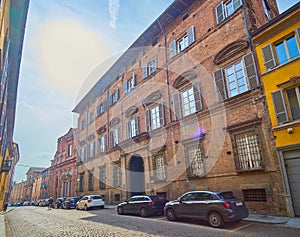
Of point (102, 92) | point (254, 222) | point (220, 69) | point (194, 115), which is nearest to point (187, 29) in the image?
point (220, 69)

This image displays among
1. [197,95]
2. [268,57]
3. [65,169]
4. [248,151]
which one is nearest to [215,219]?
[248,151]

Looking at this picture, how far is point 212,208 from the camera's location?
8.66 metres

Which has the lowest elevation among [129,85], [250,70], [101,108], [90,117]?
[250,70]

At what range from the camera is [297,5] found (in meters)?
10.0

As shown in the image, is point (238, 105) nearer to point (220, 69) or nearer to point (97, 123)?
point (220, 69)

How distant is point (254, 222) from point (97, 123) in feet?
73.4

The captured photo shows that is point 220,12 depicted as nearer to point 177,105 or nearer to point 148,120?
point 177,105

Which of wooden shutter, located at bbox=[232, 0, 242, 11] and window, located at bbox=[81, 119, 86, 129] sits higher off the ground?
wooden shutter, located at bbox=[232, 0, 242, 11]

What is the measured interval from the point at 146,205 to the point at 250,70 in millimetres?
9216

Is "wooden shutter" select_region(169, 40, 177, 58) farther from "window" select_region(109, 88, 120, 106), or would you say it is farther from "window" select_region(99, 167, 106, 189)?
"window" select_region(99, 167, 106, 189)

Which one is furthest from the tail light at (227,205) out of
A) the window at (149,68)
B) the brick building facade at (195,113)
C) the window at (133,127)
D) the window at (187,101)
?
the window at (149,68)

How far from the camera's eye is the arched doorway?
1969 cm

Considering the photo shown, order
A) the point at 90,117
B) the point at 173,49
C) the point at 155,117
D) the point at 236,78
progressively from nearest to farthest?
the point at 236,78
the point at 173,49
the point at 155,117
the point at 90,117

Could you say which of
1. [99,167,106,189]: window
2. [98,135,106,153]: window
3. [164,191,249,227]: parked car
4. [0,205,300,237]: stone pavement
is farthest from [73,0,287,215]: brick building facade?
[164,191,249,227]: parked car
